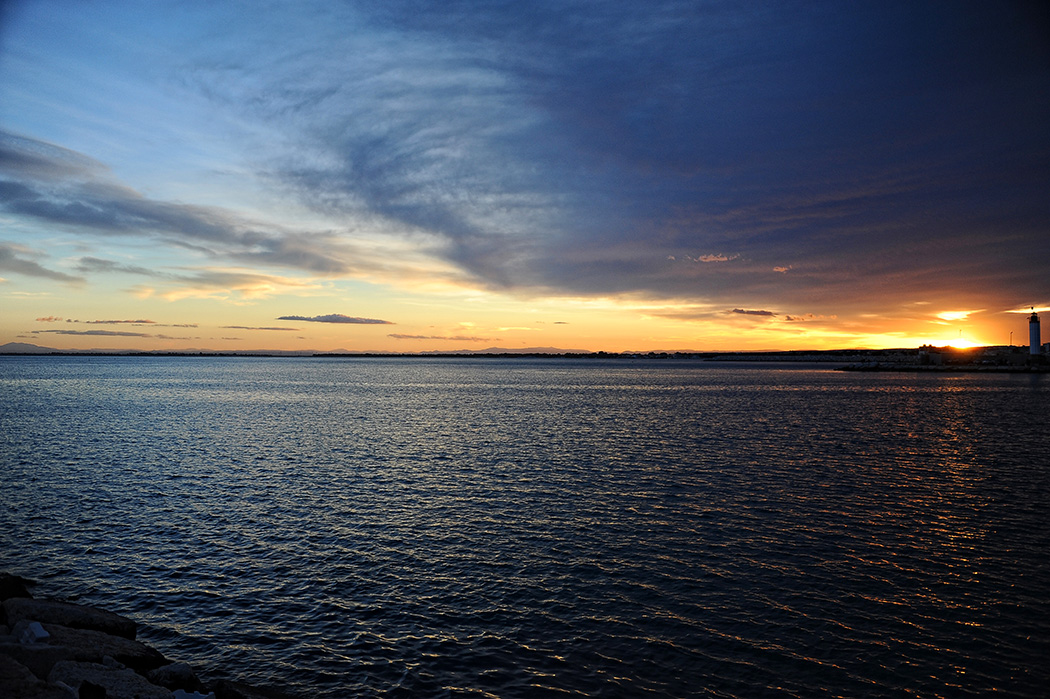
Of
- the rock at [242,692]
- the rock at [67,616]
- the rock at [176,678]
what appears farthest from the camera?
the rock at [67,616]

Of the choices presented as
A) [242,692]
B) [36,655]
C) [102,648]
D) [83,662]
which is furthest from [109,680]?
[242,692]

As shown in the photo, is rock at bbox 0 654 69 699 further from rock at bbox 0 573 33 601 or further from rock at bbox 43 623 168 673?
rock at bbox 0 573 33 601

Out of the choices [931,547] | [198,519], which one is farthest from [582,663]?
[198,519]

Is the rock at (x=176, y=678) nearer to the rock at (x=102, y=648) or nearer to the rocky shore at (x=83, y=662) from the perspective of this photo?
the rocky shore at (x=83, y=662)

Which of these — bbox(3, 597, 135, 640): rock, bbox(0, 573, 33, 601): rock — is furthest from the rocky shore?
bbox(0, 573, 33, 601): rock

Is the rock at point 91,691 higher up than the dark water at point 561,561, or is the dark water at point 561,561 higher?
the rock at point 91,691

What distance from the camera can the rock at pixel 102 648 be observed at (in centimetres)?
1298

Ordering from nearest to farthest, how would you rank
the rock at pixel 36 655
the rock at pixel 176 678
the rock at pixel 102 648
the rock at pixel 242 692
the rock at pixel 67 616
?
the rock at pixel 242 692 < the rock at pixel 36 655 < the rock at pixel 176 678 < the rock at pixel 102 648 < the rock at pixel 67 616

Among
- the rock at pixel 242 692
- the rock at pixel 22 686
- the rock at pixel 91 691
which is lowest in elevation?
the rock at pixel 242 692

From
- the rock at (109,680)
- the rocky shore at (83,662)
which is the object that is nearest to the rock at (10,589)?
the rocky shore at (83,662)

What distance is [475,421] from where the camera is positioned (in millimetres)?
67000

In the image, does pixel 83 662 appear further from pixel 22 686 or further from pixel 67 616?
pixel 67 616

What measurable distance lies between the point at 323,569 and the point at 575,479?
1786cm

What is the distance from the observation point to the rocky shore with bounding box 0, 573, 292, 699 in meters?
11.0
